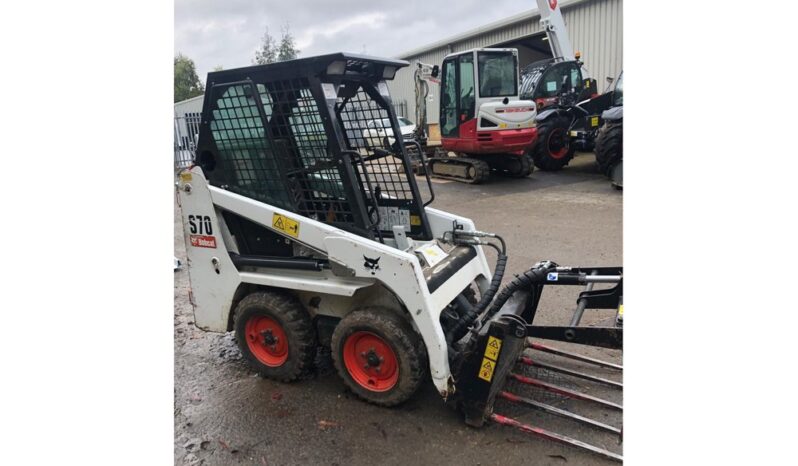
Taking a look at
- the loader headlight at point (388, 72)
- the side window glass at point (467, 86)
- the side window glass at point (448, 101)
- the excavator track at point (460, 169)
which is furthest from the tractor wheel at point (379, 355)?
the side window glass at point (448, 101)

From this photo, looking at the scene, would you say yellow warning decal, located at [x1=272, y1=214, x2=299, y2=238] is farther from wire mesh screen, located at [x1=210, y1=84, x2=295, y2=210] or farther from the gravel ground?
the gravel ground

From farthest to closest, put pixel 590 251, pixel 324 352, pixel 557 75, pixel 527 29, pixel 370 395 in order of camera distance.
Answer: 1. pixel 527 29
2. pixel 557 75
3. pixel 590 251
4. pixel 324 352
5. pixel 370 395

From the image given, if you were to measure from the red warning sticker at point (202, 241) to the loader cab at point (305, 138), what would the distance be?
0.15 metres

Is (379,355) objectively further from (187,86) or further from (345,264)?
(187,86)

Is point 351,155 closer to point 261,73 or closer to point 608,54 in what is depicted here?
point 261,73

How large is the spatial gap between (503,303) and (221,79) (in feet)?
7.13

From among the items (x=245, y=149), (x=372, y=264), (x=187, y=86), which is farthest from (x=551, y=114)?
(x=187, y=86)

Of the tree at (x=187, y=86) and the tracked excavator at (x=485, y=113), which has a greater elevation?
the tree at (x=187, y=86)

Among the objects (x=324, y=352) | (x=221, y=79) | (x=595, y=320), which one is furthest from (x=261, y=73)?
(x=595, y=320)

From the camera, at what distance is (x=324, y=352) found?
3.64 metres

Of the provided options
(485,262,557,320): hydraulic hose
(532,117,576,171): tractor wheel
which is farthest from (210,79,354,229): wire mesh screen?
(532,117,576,171): tractor wheel

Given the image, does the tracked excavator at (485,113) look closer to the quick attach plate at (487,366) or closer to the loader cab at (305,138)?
the loader cab at (305,138)

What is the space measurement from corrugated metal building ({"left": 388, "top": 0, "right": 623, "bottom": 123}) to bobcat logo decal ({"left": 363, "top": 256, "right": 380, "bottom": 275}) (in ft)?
42.5

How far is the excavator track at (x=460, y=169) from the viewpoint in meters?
10.8
